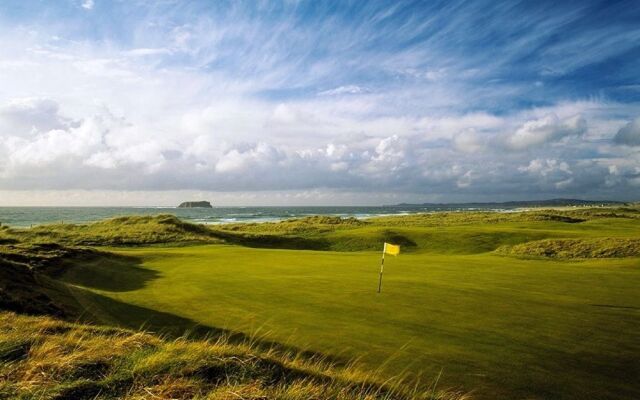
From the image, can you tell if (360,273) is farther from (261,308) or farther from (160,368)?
(160,368)

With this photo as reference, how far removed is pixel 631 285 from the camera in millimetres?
17719

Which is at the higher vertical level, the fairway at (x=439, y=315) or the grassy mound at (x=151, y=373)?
the grassy mound at (x=151, y=373)

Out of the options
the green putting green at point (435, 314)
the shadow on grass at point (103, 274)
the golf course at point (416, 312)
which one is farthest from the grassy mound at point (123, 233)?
the green putting green at point (435, 314)

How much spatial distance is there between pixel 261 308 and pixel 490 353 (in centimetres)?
612

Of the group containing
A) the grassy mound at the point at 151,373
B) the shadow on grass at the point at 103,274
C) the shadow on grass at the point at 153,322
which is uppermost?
the grassy mound at the point at 151,373

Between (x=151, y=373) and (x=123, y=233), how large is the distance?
45757 millimetres

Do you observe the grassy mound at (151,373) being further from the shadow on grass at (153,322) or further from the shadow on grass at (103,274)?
the shadow on grass at (103,274)

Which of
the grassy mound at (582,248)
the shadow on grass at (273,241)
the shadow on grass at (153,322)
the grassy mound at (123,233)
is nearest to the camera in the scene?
the shadow on grass at (153,322)

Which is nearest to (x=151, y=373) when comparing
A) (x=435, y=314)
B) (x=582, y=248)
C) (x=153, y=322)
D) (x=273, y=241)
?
(x=153, y=322)

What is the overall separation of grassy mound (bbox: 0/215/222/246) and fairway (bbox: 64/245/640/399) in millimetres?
22929

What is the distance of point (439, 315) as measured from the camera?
12.0 meters

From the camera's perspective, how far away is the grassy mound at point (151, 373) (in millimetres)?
4398

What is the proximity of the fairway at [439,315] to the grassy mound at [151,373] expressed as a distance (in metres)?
3.02

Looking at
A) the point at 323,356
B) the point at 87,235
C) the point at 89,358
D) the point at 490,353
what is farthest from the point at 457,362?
the point at 87,235
